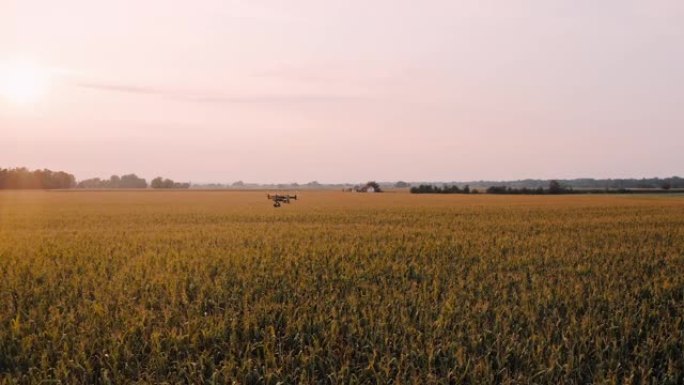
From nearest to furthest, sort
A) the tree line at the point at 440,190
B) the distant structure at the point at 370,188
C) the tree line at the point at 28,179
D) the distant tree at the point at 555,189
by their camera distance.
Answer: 1. the distant tree at the point at 555,189
2. the tree line at the point at 440,190
3. the distant structure at the point at 370,188
4. the tree line at the point at 28,179

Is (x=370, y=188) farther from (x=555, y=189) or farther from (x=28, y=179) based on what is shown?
(x=28, y=179)

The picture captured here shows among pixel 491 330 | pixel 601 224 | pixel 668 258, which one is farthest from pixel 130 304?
pixel 601 224

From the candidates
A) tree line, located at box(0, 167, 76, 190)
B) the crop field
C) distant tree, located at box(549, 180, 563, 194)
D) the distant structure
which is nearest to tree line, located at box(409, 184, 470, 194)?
distant tree, located at box(549, 180, 563, 194)

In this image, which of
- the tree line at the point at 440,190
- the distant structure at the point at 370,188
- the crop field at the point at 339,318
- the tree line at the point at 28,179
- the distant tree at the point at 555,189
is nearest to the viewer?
the crop field at the point at 339,318

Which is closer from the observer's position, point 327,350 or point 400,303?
point 327,350

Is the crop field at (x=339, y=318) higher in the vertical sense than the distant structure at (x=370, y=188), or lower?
lower

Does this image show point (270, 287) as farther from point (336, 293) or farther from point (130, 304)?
point (130, 304)

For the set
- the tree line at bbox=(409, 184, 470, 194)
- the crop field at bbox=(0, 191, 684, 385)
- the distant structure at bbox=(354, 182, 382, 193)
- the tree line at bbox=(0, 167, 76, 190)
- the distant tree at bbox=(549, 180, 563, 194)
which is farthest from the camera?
the tree line at bbox=(0, 167, 76, 190)

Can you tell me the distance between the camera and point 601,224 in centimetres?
2266

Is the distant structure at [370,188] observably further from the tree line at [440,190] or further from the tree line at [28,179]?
the tree line at [28,179]

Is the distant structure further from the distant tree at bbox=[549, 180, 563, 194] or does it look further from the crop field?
the crop field

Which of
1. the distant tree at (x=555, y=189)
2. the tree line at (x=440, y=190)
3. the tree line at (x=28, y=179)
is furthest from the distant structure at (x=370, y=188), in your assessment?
the tree line at (x=28, y=179)

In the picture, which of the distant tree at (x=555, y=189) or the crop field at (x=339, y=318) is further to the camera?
the distant tree at (x=555, y=189)

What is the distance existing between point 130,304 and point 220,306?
137 cm
